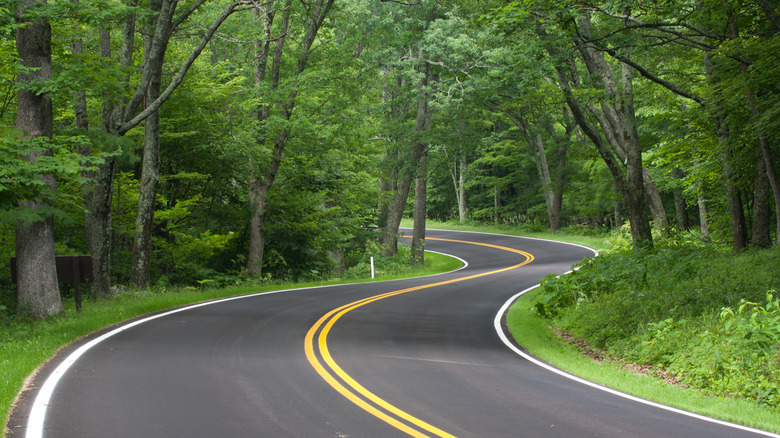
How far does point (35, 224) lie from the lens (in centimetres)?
1102

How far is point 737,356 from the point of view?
8.25 metres

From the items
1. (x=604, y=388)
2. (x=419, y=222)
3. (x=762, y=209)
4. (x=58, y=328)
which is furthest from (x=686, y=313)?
(x=419, y=222)

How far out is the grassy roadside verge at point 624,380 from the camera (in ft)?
22.0

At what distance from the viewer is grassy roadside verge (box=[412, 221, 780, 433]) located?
672 centimetres

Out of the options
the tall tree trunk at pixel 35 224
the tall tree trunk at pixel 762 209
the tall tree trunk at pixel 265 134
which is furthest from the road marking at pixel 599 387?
the tall tree trunk at pixel 265 134

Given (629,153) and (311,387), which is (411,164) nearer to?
(629,153)

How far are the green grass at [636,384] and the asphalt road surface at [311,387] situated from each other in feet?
1.40

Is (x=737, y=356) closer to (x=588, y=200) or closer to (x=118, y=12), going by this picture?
(x=118, y=12)

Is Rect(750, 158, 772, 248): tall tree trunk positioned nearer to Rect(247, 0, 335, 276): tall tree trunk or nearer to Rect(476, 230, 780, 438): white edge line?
Rect(476, 230, 780, 438): white edge line

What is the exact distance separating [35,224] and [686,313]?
12.1 meters

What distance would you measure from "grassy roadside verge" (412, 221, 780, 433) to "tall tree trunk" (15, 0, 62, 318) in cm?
907

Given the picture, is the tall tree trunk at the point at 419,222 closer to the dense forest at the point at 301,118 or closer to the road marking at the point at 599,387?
the dense forest at the point at 301,118

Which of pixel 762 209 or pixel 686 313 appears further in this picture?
pixel 762 209

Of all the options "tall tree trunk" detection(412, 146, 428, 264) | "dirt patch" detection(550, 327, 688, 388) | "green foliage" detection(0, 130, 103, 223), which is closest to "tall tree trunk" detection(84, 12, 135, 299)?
"green foliage" detection(0, 130, 103, 223)
